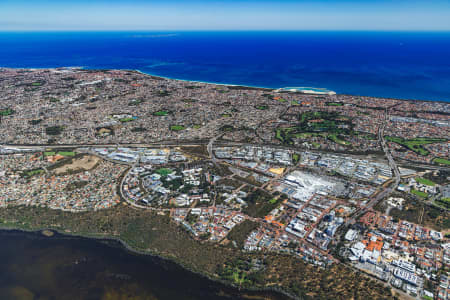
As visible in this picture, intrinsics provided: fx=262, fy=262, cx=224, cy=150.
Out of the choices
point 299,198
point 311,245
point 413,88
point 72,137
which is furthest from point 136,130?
point 413,88

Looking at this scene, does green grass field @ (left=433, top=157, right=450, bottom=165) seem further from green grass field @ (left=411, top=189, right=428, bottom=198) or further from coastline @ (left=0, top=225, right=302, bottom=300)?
coastline @ (left=0, top=225, right=302, bottom=300)

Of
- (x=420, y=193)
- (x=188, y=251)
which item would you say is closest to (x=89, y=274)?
(x=188, y=251)

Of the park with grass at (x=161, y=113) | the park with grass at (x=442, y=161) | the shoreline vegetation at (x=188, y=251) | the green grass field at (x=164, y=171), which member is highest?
the park with grass at (x=161, y=113)

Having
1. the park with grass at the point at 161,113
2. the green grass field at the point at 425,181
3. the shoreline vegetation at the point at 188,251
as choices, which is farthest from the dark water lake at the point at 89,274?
the park with grass at the point at 161,113

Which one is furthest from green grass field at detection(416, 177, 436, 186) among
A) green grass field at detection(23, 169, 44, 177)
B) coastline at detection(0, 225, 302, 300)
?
green grass field at detection(23, 169, 44, 177)

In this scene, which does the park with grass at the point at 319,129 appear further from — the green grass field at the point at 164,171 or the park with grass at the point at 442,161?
the green grass field at the point at 164,171

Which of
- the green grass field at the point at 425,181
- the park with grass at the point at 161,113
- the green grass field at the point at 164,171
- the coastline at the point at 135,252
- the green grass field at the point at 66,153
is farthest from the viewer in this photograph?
the park with grass at the point at 161,113

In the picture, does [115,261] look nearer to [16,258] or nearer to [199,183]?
[16,258]
